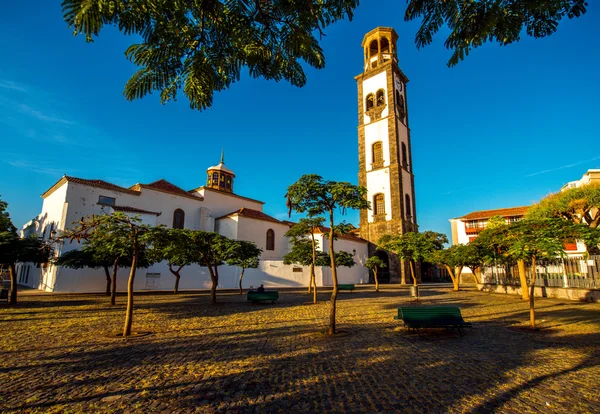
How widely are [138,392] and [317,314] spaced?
9161 millimetres

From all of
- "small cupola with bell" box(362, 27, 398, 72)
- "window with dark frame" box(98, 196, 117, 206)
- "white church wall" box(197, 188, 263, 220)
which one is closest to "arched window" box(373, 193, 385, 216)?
"white church wall" box(197, 188, 263, 220)

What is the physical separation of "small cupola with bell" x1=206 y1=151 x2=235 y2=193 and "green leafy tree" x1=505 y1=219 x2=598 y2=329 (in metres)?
38.2

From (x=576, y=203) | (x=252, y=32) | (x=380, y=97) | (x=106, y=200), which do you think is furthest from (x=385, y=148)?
(x=252, y=32)

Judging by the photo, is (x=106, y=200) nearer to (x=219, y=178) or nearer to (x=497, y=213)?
(x=219, y=178)

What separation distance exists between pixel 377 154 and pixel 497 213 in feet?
79.8

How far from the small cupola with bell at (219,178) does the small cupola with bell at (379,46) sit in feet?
86.4

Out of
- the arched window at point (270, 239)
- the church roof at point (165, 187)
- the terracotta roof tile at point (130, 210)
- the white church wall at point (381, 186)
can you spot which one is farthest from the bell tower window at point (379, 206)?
the terracotta roof tile at point (130, 210)

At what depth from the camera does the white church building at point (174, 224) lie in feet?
83.9

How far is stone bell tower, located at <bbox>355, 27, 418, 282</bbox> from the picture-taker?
39.4 meters

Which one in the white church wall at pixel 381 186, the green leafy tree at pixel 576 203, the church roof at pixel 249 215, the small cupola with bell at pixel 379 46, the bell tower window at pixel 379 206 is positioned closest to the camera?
the green leafy tree at pixel 576 203

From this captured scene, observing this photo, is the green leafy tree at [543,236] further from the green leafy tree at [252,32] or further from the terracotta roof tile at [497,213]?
the terracotta roof tile at [497,213]

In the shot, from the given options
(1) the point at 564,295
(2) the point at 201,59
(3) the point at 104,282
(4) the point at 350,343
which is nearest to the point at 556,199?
(1) the point at 564,295

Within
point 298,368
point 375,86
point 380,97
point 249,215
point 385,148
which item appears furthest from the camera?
point 375,86

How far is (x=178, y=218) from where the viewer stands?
3347cm
